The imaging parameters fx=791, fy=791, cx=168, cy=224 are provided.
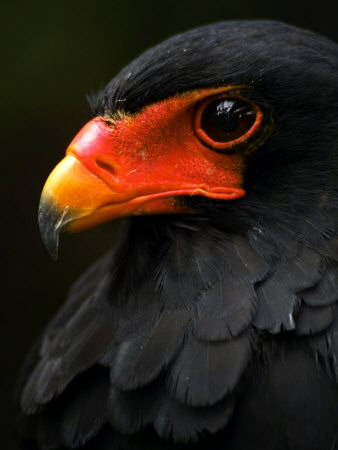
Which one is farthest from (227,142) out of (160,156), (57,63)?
(57,63)

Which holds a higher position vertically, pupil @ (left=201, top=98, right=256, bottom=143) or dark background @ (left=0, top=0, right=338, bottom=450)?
pupil @ (left=201, top=98, right=256, bottom=143)

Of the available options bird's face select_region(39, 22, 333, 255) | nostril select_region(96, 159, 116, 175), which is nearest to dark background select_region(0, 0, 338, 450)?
bird's face select_region(39, 22, 333, 255)

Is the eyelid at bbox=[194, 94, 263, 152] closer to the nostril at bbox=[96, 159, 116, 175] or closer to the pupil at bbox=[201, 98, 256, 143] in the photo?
the pupil at bbox=[201, 98, 256, 143]

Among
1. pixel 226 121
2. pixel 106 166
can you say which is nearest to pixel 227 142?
pixel 226 121

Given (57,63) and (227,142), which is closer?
(227,142)

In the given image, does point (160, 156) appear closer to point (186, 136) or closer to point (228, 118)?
point (186, 136)

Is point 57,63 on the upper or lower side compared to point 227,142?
lower

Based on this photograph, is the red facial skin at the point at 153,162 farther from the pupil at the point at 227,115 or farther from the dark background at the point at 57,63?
the dark background at the point at 57,63

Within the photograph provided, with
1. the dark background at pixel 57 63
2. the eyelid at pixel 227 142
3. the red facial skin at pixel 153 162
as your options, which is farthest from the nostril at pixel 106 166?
the dark background at pixel 57 63
